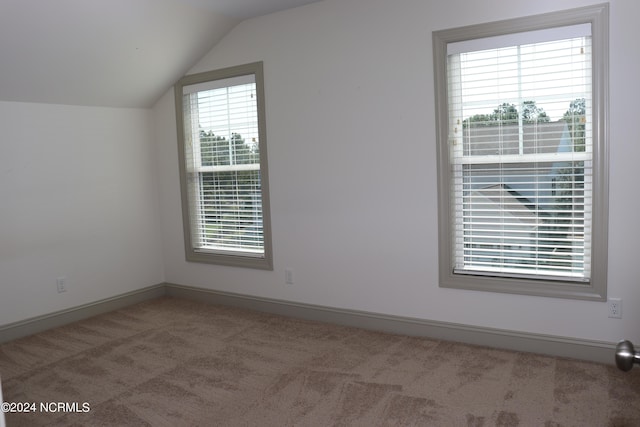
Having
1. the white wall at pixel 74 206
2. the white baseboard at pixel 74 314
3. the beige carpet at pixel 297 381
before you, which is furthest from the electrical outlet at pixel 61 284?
the beige carpet at pixel 297 381

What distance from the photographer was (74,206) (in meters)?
4.48

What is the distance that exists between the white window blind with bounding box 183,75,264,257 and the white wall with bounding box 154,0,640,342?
0.23 m

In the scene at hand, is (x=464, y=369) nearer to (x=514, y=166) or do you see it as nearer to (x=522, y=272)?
(x=522, y=272)

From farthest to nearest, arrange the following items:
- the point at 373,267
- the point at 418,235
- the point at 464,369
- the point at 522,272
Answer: the point at 373,267 → the point at 418,235 → the point at 522,272 → the point at 464,369

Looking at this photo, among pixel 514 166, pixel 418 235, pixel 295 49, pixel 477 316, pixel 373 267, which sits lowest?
pixel 477 316

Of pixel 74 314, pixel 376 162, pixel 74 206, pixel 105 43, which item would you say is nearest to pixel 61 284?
pixel 74 314

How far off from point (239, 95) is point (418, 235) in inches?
80.0

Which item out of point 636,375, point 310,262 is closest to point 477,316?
point 636,375

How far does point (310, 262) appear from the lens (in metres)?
4.27

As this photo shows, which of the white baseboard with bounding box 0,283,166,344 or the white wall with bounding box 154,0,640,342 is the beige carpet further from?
the white wall with bounding box 154,0,640,342

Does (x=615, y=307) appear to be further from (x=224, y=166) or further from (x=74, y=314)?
(x=74, y=314)

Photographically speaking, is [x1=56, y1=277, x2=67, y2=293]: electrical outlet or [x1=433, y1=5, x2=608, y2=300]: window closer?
[x1=433, y1=5, x2=608, y2=300]: window

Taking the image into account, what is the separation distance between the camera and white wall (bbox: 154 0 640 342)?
10.0ft

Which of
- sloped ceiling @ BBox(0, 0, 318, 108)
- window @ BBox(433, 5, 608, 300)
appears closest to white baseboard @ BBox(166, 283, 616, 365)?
window @ BBox(433, 5, 608, 300)
